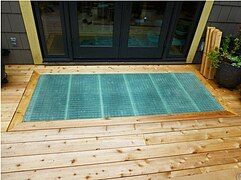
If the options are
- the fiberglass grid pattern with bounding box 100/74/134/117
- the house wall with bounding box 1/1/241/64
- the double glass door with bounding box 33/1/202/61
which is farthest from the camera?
the double glass door with bounding box 33/1/202/61

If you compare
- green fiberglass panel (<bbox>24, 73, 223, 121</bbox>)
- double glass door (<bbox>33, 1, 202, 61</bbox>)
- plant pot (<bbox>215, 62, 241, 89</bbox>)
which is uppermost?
double glass door (<bbox>33, 1, 202, 61</bbox>)

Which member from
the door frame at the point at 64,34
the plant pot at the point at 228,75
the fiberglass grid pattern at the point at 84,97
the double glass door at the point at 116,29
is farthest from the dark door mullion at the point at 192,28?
the door frame at the point at 64,34

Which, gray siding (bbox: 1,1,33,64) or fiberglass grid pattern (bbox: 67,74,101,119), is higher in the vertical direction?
gray siding (bbox: 1,1,33,64)

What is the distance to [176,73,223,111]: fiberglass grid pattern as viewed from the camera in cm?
243

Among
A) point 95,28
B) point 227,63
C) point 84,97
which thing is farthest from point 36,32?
point 227,63

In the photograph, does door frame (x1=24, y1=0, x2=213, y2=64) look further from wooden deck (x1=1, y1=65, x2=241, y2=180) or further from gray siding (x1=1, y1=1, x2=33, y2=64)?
wooden deck (x1=1, y1=65, x2=241, y2=180)

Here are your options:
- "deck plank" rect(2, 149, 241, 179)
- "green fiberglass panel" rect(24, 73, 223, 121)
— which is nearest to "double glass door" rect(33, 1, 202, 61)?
"green fiberglass panel" rect(24, 73, 223, 121)

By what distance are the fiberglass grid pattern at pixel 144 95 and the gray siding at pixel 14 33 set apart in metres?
1.35

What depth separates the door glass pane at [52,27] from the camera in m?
2.56

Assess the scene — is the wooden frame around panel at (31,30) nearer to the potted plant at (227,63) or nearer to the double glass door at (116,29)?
the double glass door at (116,29)

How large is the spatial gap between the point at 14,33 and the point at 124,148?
1941 millimetres

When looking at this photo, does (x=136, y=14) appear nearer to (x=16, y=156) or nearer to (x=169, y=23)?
(x=169, y=23)

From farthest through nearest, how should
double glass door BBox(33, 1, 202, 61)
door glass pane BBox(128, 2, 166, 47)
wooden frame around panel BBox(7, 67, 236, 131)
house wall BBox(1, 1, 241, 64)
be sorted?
door glass pane BBox(128, 2, 166, 47) < double glass door BBox(33, 1, 202, 61) < house wall BBox(1, 1, 241, 64) < wooden frame around panel BBox(7, 67, 236, 131)

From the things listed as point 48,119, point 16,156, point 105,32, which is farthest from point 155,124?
point 105,32
